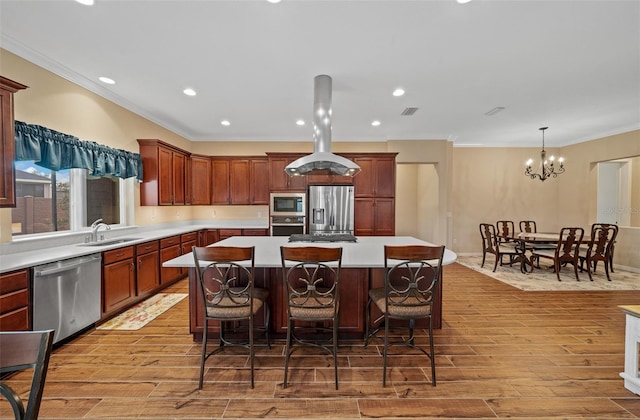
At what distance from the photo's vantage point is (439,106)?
14.3 ft

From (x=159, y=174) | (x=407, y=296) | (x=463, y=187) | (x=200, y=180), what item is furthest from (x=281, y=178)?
(x=463, y=187)

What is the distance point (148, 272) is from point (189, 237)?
126cm

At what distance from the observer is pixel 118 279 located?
3.35 metres

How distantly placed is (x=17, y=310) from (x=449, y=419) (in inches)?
128

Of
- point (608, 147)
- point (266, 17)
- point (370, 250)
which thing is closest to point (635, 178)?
point (608, 147)

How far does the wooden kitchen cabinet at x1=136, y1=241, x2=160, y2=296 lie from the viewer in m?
3.74

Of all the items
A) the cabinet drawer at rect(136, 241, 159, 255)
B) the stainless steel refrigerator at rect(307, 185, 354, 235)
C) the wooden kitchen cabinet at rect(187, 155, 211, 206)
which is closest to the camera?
the cabinet drawer at rect(136, 241, 159, 255)

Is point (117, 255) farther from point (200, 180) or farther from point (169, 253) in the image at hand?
point (200, 180)

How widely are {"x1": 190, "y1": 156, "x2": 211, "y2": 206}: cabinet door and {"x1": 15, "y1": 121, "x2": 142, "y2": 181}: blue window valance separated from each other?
156 cm

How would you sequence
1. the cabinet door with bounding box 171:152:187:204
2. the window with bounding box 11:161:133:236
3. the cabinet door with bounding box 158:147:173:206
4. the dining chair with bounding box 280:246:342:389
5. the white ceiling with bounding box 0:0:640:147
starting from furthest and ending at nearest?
1. the cabinet door with bounding box 171:152:187:204
2. the cabinet door with bounding box 158:147:173:206
3. the window with bounding box 11:161:133:236
4. the white ceiling with bounding box 0:0:640:147
5. the dining chair with bounding box 280:246:342:389

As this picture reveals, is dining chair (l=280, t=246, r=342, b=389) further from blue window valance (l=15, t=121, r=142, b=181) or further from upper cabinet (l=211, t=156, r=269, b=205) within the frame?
upper cabinet (l=211, t=156, r=269, b=205)

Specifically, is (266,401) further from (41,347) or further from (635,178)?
(635,178)

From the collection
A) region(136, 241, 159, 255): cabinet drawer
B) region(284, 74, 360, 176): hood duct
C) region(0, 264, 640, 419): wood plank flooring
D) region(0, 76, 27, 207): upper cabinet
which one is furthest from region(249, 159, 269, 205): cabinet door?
region(0, 76, 27, 207): upper cabinet

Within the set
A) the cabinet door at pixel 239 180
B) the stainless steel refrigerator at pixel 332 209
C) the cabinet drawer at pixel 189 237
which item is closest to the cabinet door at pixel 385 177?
the stainless steel refrigerator at pixel 332 209
